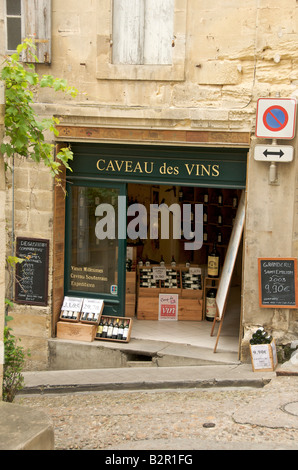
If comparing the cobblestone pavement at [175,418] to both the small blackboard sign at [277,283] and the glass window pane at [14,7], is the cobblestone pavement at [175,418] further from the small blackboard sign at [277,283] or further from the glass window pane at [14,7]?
the glass window pane at [14,7]

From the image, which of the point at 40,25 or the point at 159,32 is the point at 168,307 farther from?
the point at 40,25

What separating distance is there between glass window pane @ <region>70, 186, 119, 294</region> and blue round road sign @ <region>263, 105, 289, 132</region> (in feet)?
9.13

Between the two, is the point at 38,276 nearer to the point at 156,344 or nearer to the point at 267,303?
the point at 156,344

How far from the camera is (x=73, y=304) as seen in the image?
1025cm

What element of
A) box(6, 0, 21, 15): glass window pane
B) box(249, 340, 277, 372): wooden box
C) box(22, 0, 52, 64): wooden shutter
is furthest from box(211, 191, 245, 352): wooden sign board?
box(6, 0, 21, 15): glass window pane

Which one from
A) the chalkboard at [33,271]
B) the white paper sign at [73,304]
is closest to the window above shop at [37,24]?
the chalkboard at [33,271]

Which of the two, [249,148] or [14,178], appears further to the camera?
[14,178]

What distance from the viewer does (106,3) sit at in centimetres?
948

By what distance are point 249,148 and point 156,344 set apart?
3.28m

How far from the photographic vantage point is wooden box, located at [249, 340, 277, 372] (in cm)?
875

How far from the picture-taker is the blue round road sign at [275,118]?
8.74m

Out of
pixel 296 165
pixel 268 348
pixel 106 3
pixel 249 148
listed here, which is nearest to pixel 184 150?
pixel 249 148

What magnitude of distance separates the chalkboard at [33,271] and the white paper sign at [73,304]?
34cm

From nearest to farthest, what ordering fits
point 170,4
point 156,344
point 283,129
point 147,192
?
1. point 283,129
2. point 170,4
3. point 156,344
4. point 147,192
